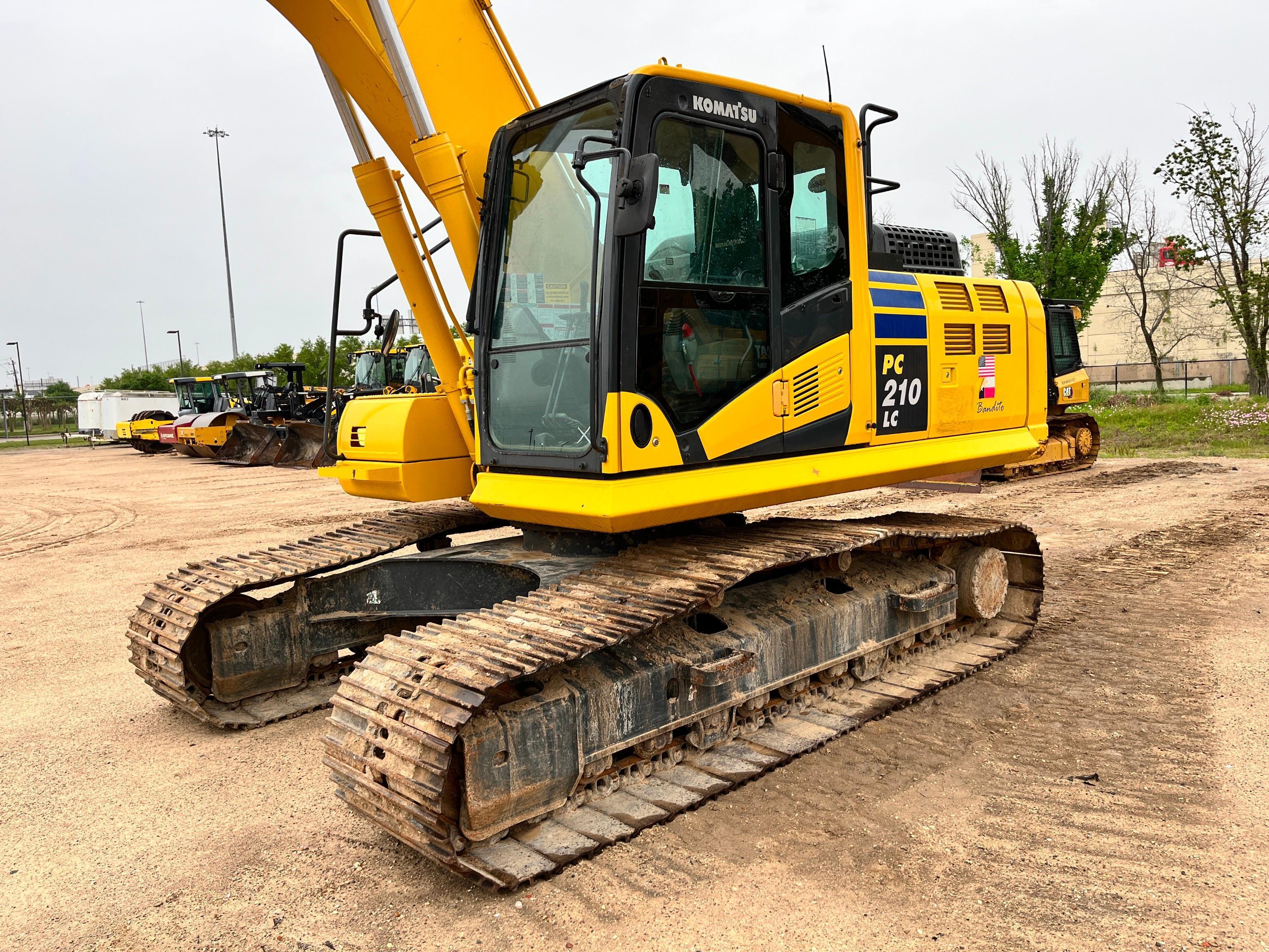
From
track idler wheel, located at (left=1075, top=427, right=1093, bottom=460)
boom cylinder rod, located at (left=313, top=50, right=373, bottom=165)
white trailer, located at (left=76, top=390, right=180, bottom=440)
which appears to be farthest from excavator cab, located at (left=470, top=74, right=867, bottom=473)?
white trailer, located at (left=76, top=390, right=180, bottom=440)

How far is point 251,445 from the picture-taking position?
24188 millimetres

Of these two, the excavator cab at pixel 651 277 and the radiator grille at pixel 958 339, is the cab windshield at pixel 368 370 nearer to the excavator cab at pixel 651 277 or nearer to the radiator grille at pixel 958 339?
the radiator grille at pixel 958 339

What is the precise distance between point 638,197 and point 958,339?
281cm

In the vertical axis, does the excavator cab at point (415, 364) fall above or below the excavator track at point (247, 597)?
above

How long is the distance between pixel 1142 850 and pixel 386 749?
9.25ft

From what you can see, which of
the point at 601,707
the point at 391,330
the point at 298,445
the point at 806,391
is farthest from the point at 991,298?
the point at 298,445

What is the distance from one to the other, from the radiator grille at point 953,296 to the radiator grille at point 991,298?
0.43 feet

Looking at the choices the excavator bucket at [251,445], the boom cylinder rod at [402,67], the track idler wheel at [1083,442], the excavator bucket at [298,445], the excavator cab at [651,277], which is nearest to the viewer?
the excavator cab at [651,277]

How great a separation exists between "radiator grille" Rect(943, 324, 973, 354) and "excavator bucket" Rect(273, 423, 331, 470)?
19538mm

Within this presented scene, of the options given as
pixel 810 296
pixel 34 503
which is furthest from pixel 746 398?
pixel 34 503

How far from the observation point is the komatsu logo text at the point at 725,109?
405cm

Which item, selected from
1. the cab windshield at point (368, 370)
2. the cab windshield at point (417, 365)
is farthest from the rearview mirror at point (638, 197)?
the cab windshield at point (368, 370)

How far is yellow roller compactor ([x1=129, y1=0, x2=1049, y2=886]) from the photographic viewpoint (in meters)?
3.54

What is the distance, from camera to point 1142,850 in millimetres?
3514
